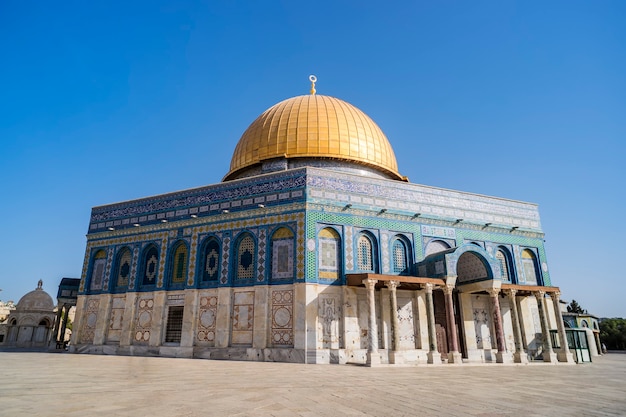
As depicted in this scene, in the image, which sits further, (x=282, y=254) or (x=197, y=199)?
(x=197, y=199)

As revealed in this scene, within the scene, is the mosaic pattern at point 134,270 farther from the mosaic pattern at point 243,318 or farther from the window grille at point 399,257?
the window grille at point 399,257

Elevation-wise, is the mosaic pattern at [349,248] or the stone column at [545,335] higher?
the mosaic pattern at [349,248]

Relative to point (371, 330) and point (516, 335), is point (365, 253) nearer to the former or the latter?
point (371, 330)

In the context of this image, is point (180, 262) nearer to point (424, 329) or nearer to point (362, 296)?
point (362, 296)

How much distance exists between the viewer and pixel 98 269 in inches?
859

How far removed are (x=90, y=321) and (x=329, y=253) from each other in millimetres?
13863

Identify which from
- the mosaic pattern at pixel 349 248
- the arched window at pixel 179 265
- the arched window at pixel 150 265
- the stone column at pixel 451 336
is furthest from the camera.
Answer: the arched window at pixel 150 265

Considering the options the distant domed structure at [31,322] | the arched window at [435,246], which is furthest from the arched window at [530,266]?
the distant domed structure at [31,322]

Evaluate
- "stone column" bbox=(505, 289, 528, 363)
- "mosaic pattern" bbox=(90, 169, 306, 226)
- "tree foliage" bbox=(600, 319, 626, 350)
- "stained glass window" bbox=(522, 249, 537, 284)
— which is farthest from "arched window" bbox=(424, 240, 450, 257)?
"tree foliage" bbox=(600, 319, 626, 350)

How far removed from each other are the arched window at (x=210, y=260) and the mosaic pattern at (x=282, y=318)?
140 inches

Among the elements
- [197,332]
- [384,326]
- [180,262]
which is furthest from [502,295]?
[180,262]

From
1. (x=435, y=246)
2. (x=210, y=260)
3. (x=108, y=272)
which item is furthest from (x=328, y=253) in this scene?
(x=108, y=272)


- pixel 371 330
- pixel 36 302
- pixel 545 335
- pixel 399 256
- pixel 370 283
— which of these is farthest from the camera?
pixel 36 302

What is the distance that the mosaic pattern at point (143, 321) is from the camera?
747 inches
